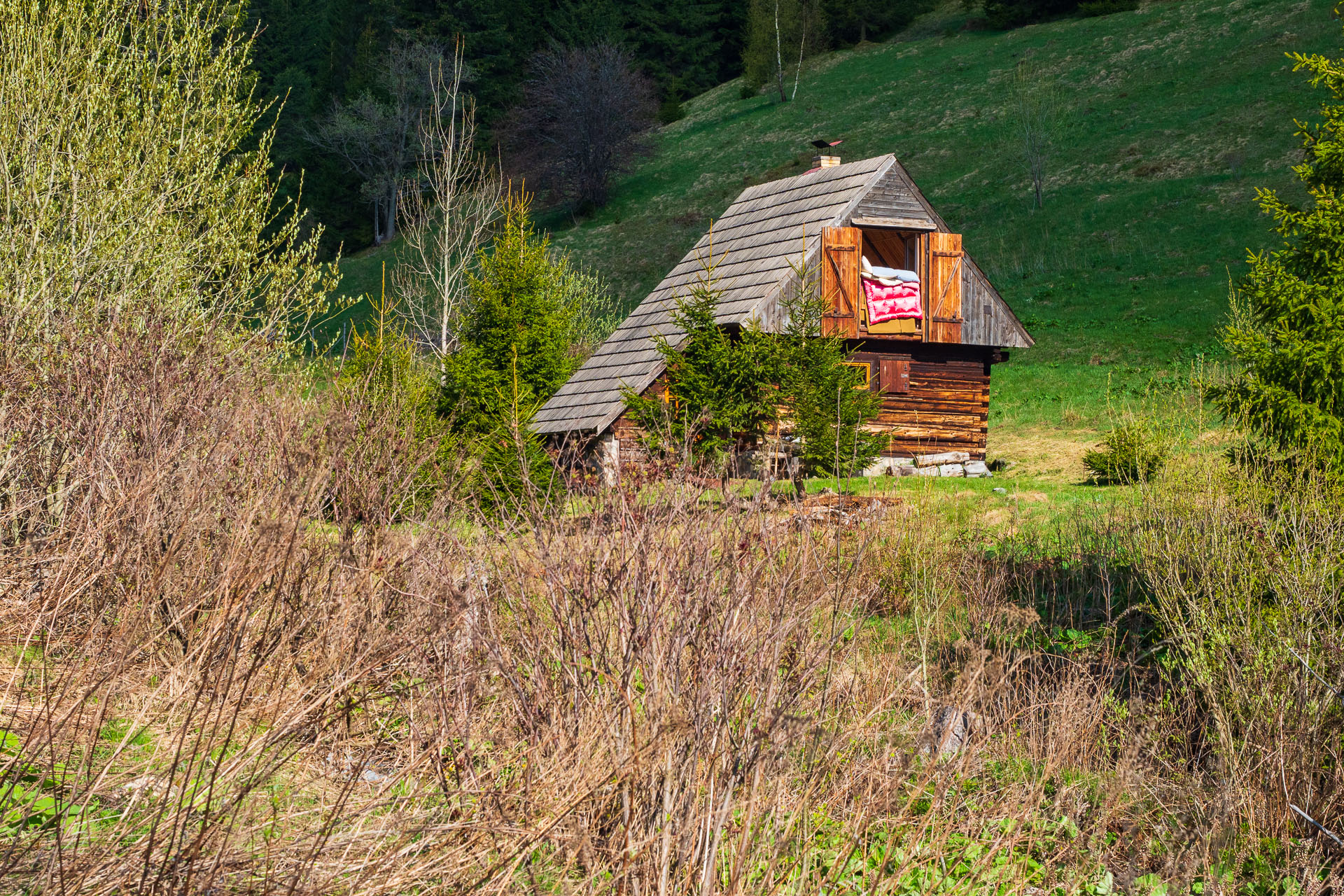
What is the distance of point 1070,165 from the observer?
134 ft

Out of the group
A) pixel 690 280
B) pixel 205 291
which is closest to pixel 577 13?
pixel 690 280

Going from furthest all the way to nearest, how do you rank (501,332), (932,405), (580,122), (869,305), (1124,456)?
(580,122) < (932,405) < (869,305) < (501,332) < (1124,456)

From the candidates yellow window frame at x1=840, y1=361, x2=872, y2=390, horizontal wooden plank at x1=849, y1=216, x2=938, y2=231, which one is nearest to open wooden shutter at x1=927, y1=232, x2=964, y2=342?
horizontal wooden plank at x1=849, y1=216, x2=938, y2=231

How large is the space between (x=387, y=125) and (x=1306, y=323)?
49469mm

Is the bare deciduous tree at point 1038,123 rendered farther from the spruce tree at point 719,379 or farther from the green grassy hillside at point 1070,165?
the spruce tree at point 719,379

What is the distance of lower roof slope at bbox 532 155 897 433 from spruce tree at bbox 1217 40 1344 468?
32.0 feet

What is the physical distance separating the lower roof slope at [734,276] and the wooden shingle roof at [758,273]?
0.07 ft

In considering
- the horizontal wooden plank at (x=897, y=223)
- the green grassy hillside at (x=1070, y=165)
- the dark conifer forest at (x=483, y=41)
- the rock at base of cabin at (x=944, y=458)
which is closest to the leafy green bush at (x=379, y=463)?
the horizontal wooden plank at (x=897, y=223)

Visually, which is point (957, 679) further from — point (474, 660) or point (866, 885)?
point (474, 660)

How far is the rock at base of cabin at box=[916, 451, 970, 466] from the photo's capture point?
2050 cm

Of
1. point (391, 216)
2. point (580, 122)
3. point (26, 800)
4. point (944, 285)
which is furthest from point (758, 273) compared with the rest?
point (391, 216)

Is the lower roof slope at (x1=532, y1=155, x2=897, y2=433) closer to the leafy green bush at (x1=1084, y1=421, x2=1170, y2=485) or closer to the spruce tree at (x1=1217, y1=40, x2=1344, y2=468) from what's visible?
the leafy green bush at (x1=1084, y1=421, x2=1170, y2=485)

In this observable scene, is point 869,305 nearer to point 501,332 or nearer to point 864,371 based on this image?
point 864,371

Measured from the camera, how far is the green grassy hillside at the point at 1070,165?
27812 mm
